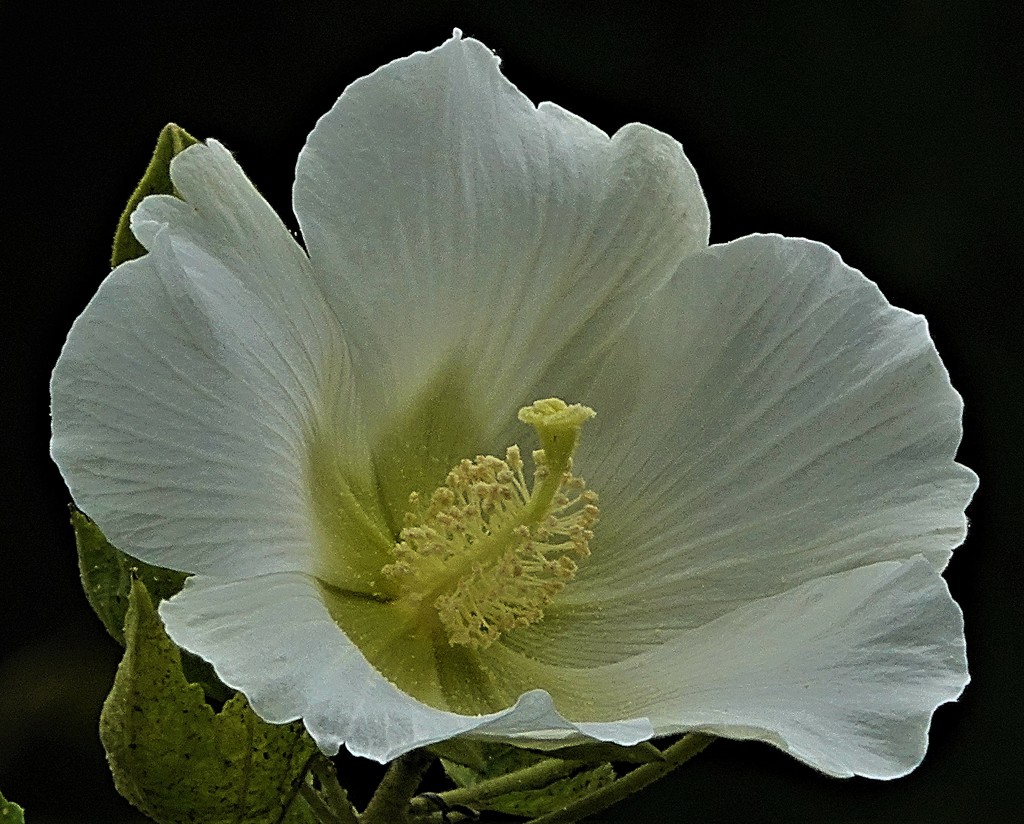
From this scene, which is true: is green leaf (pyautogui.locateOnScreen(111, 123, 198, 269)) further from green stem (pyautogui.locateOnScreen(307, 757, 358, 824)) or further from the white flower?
green stem (pyautogui.locateOnScreen(307, 757, 358, 824))

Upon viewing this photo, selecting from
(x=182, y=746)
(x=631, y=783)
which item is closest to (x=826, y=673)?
(x=631, y=783)

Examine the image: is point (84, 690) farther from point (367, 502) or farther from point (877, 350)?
point (877, 350)

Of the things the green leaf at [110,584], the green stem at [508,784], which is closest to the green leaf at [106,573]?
the green leaf at [110,584]

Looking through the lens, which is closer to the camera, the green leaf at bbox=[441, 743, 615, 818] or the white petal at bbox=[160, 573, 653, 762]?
the white petal at bbox=[160, 573, 653, 762]

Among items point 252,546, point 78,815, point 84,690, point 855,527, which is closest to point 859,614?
point 855,527

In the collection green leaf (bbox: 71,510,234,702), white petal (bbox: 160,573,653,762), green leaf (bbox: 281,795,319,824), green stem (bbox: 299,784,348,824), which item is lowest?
green leaf (bbox: 281,795,319,824)

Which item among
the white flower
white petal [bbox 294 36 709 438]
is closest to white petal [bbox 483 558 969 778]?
the white flower
